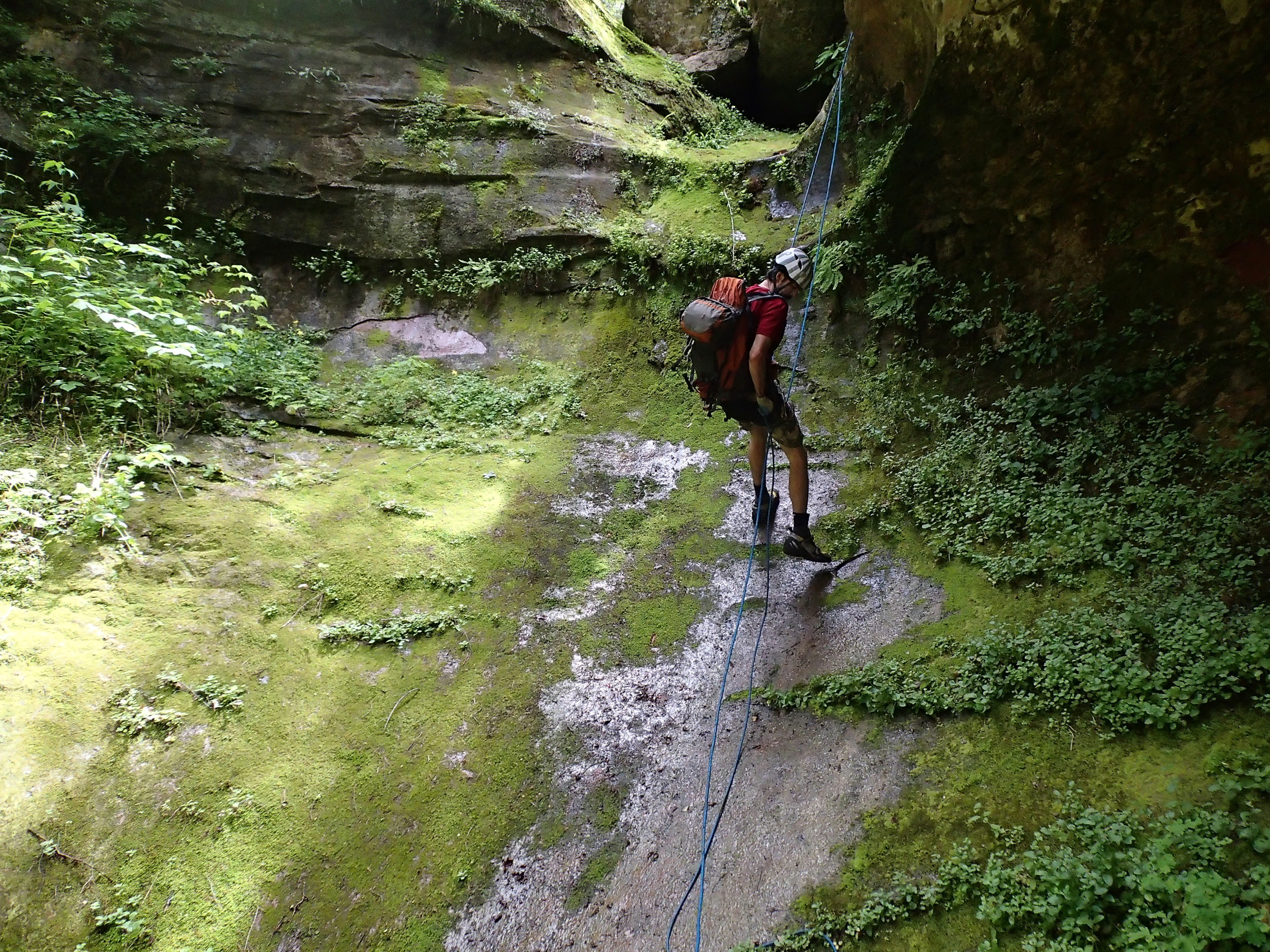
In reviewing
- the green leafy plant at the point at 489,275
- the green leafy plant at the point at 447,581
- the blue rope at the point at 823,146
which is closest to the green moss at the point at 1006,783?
the green leafy plant at the point at 447,581

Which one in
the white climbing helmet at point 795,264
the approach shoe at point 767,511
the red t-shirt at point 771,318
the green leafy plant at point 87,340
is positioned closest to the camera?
the red t-shirt at point 771,318

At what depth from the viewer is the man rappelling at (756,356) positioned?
482cm

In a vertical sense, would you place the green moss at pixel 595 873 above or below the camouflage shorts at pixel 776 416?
below

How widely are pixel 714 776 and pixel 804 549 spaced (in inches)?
81.4

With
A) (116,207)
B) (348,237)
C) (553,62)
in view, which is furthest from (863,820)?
(553,62)

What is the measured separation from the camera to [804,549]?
203 inches

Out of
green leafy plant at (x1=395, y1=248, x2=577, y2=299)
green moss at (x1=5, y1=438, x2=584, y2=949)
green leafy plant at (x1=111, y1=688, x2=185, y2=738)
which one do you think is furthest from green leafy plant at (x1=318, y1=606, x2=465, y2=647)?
green leafy plant at (x1=395, y1=248, x2=577, y2=299)

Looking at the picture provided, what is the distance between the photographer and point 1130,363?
4730 millimetres

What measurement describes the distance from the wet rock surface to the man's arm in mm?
1727

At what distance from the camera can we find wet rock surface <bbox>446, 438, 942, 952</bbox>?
322 centimetres

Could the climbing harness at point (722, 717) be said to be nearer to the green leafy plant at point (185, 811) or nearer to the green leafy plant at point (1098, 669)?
the green leafy plant at point (1098, 669)

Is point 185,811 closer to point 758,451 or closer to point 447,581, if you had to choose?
point 447,581

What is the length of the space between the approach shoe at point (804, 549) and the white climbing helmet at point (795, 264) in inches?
84.4

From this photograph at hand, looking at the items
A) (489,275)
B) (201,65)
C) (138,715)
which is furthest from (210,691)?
(201,65)
